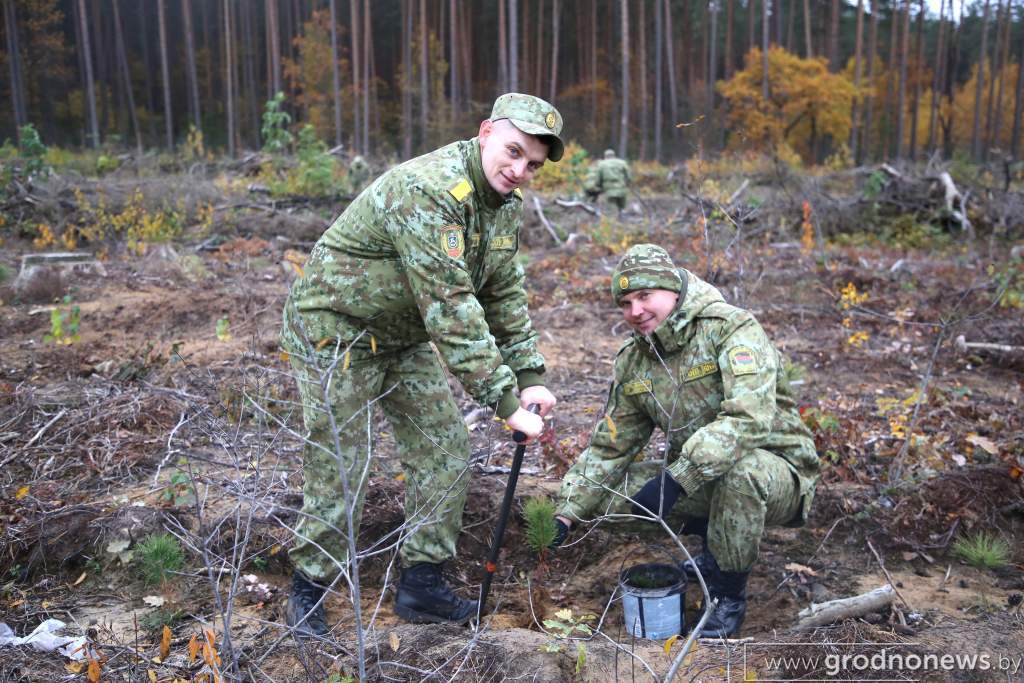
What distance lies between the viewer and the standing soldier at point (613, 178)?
1583 centimetres

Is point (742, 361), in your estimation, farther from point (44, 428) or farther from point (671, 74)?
point (671, 74)

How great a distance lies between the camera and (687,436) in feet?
11.8

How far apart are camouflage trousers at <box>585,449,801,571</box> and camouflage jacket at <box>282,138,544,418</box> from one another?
2.84 feet

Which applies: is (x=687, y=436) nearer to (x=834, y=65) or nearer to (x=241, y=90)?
(x=834, y=65)

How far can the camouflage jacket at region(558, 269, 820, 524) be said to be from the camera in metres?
3.09

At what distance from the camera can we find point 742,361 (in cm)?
320

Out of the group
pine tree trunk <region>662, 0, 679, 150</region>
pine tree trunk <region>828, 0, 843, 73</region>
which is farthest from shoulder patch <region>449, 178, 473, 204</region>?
pine tree trunk <region>828, 0, 843, 73</region>

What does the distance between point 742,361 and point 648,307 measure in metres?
0.45

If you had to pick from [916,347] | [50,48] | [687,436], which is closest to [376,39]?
[50,48]

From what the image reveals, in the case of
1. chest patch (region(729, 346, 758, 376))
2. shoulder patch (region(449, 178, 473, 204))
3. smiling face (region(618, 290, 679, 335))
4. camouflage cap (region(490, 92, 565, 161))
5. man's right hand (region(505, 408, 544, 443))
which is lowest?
man's right hand (region(505, 408, 544, 443))

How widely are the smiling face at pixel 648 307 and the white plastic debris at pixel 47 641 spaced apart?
95.5 inches

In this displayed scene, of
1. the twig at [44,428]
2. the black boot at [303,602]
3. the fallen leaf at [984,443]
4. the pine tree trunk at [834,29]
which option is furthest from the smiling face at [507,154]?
the pine tree trunk at [834,29]

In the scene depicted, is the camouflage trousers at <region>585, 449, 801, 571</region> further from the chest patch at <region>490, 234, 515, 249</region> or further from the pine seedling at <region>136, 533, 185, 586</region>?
the pine seedling at <region>136, 533, 185, 586</region>

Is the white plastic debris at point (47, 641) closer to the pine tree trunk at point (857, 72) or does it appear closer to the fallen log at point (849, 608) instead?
the fallen log at point (849, 608)
